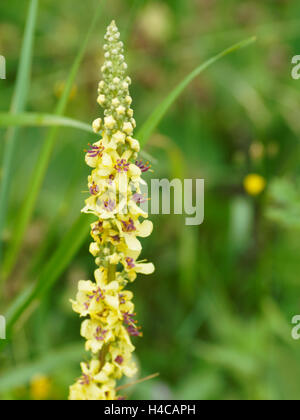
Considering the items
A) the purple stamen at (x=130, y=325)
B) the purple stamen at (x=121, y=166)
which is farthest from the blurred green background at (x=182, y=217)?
the purple stamen at (x=121, y=166)

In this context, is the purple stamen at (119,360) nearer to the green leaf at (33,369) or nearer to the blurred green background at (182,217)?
the blurred green background at (182,217)

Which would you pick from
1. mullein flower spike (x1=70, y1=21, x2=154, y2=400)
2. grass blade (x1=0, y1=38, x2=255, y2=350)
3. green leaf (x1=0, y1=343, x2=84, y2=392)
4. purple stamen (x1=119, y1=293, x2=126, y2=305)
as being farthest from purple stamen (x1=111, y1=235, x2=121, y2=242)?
green leaf (x1=0, y1=343, x2=84, y2=392)

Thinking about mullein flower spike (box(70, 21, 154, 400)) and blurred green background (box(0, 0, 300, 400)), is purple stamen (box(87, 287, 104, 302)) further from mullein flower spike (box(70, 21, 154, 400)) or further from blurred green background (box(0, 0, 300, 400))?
blurred green background (box(0, 0, 300, 400))
